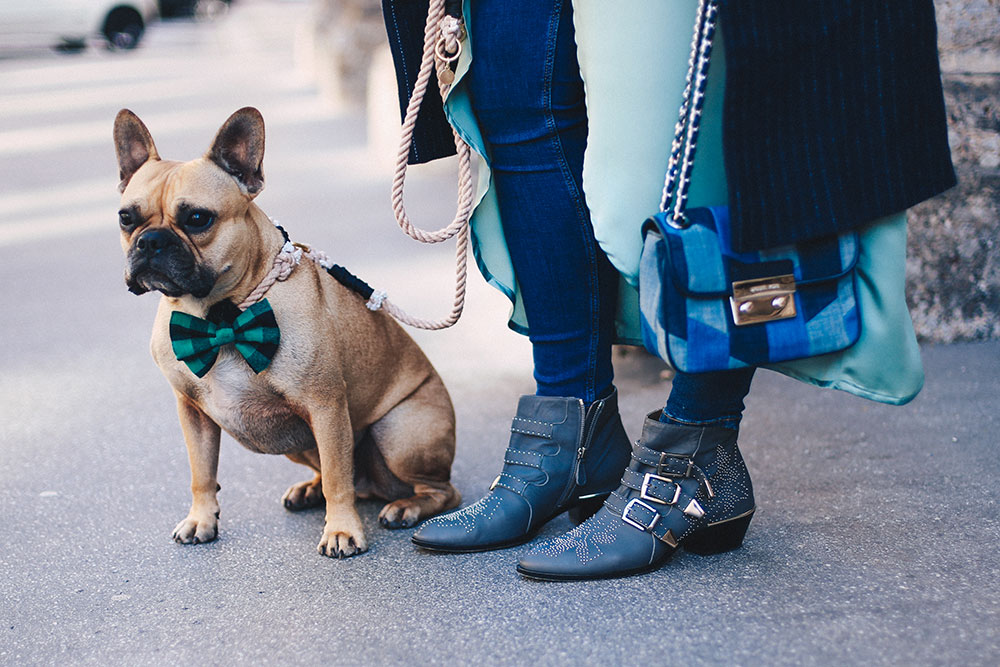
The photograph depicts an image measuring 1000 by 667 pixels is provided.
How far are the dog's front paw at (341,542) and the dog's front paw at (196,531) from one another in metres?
0.29

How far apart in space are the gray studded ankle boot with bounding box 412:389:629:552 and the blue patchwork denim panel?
1.43ft

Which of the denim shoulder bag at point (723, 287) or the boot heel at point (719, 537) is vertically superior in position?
the denim shoulder bag at point (723, 287)

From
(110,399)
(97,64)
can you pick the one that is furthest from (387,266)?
(97,64)

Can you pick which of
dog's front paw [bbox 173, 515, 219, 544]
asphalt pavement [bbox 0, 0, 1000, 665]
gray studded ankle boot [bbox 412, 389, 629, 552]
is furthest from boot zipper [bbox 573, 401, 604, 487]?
dog's front paw [bbox 173, 515, 219, 544]

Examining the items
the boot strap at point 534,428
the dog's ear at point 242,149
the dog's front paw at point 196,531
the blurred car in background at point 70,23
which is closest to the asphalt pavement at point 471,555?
the dog's front paw at point 196,531

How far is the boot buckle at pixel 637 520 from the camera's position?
2.01 m

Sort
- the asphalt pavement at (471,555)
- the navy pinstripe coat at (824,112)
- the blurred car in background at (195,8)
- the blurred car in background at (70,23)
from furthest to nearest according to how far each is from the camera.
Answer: the blurred car in background at (195,8) → the blurred car in background at (70,23) → the asphalt pavement at (471,555) → the navy pinstripe coat at (824,112)

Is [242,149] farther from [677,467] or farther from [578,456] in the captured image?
[677,467]

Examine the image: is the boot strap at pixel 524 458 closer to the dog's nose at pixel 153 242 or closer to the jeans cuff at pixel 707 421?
the jeans cuff at pixel 707 421

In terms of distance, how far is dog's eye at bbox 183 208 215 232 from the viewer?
214 cm

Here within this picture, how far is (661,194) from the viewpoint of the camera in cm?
190

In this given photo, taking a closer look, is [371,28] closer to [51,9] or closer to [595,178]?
[595,178]

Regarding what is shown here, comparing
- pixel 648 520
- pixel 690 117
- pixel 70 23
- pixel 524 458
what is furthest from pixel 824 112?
pixel 70 23

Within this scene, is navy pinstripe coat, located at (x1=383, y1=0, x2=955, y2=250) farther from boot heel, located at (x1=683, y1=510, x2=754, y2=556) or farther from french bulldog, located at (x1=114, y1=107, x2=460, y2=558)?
french bulldog, located at (x1=114, y1=107, x2=460, y2=558)
